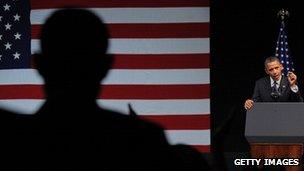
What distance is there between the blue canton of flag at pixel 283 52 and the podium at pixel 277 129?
90 centimetres

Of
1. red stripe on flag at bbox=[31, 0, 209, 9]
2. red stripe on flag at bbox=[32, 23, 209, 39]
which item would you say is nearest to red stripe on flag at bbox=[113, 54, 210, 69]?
red stripe on flag at bbox=[32, 23, 209, 39]

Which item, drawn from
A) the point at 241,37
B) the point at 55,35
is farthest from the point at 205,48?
the point at 55,35

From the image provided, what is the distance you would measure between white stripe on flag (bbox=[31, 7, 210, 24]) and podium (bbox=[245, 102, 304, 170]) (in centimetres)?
116

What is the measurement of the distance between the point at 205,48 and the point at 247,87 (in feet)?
1.44

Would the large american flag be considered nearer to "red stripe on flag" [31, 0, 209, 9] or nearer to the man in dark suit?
"red stripe on flag" [31, 0, 209, 9]

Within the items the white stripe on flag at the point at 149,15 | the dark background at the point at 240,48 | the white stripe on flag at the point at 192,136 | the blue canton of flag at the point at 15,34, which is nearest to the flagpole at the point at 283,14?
the dark background at the point at 240,48

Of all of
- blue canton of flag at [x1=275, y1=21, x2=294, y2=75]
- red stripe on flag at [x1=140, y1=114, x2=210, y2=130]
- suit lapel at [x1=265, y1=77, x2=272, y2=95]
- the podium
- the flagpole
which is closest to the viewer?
the podium

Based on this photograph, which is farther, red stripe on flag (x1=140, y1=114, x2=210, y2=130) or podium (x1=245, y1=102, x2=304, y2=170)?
red stripe on flag (x1=140, y1=114, x2=210, y2=130)

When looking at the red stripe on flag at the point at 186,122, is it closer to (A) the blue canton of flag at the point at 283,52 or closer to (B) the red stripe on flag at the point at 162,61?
(B) the red stripe on flag at the point at 162,61

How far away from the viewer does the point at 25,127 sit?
0.42 m

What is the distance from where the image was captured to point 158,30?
11.8 feet

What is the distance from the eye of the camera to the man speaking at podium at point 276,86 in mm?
2662

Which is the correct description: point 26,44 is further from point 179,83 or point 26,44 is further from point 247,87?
point 247,87

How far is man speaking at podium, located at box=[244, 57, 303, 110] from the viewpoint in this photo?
266 cm
